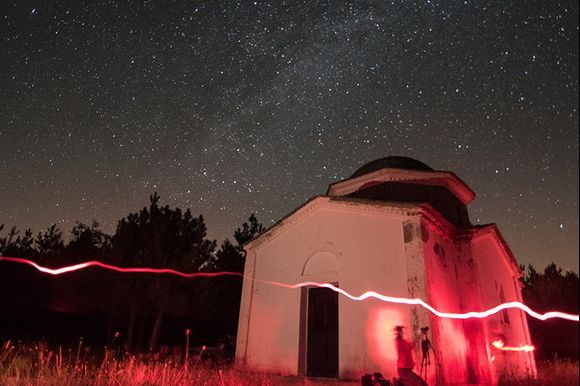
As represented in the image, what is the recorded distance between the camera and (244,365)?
13500mm

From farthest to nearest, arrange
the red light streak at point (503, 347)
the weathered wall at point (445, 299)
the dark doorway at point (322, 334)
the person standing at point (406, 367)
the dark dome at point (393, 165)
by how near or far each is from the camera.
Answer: the dark dome at point (393, 165) < the red light streak at point (503, 347) < the dark doorway at point (322, 334) < the weathered wall at point (445, 299) < the person standing at point (406, 367)

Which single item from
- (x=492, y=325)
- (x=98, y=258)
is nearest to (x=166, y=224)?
(x=98, y=258)

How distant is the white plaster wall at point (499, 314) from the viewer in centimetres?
1343

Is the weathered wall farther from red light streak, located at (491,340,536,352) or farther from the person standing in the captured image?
the person standing

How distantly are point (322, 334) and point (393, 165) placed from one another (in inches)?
337

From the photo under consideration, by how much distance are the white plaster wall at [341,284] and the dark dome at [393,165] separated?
4975mm

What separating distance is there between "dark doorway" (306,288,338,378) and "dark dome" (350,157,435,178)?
22.2 ft

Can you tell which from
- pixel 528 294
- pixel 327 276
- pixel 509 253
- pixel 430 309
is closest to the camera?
pixel 430 309

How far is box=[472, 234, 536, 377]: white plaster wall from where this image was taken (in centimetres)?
1343

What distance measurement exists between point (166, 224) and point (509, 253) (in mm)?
17393

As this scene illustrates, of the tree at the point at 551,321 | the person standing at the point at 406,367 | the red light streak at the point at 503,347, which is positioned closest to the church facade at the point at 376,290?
the red light streak at the point at 503,347

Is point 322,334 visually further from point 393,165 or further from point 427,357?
point 393,165

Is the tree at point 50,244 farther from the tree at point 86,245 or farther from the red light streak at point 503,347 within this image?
the red light streak at point 503,347

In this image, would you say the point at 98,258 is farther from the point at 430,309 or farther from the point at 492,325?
the point at 492,325
